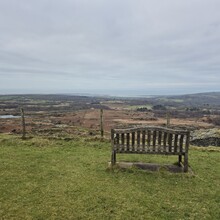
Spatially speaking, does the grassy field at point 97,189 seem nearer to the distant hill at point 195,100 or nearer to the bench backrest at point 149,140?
the bench backrest at point 149,140

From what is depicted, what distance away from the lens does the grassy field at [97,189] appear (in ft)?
15.8

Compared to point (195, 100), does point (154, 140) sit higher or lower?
higher

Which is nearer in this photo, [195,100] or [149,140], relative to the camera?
[149,140]

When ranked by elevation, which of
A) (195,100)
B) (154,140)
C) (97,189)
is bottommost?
(195,100)

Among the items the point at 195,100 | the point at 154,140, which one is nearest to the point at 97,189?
the point at 154,140

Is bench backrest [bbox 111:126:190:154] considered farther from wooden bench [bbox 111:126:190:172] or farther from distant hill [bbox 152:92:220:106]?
distant hill [bbox 152:92:220:106]

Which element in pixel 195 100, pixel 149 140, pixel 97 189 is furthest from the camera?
pixel 195 100

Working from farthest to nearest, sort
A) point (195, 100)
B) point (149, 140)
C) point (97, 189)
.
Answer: point (195, 100) → point (149, 140) → point (97, 189)

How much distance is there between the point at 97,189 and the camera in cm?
595

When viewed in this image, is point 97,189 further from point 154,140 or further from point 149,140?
point 154,140

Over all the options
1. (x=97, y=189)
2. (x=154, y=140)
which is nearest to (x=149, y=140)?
(x=154, y=140)

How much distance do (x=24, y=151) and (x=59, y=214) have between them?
223 inches

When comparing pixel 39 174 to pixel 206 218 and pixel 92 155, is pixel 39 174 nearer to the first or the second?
pixel 92 155

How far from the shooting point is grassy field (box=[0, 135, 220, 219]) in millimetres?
4816
